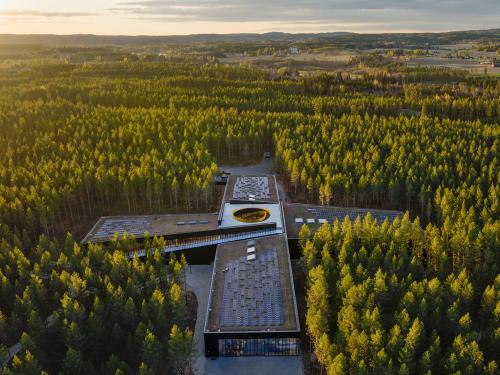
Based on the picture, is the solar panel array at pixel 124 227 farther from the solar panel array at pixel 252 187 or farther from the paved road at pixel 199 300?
the solar panel array at pixel 252 187

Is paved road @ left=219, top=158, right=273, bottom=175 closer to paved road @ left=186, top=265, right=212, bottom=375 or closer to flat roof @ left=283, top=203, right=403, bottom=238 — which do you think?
flat roof @ left=283, top=203, right=403, bottom=238

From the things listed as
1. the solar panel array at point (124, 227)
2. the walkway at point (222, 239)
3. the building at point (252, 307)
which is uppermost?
the solar panel array at point (124, 227)

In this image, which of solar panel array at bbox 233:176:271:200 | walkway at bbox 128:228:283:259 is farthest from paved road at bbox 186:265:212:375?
solar panel array at bbox 233:176:271:200

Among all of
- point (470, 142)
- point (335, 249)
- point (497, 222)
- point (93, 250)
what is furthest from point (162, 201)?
point (470, 142)

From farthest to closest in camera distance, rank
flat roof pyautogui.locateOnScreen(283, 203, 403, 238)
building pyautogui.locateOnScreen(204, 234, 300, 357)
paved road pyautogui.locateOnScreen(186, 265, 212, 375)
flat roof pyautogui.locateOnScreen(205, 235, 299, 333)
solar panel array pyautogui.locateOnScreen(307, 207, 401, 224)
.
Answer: solar panel array pyautogui.locateOnScreen(307, 207, 401, 224) < flat roof pyautogui.locateOnScreen(283, 203, 403, 238) < flat roof pyautogui.locateOnScreen(205, 235, 299, 333) < building pyautogui.locateOnScreen(204, 234, 300, 357) < paved road pyautogui.locateOnScreen(186, 265, 212, 375)

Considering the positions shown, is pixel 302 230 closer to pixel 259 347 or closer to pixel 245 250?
pixel 245 250

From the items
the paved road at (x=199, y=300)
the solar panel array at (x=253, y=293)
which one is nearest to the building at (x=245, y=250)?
the solar panel array at (x=253, y=293)
